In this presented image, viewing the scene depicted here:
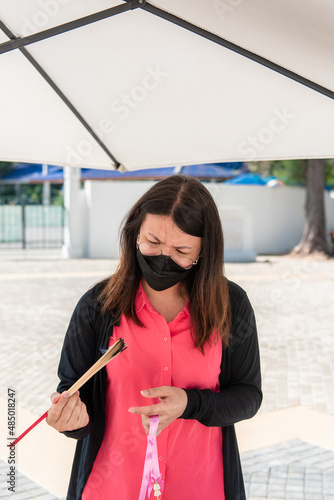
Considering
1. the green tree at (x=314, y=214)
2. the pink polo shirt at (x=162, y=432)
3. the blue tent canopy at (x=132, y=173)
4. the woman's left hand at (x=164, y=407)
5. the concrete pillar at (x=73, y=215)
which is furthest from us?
the blue tent canopy at (x=132, y=173)

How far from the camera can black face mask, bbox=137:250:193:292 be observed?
1.82 meters

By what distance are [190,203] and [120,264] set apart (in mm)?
320

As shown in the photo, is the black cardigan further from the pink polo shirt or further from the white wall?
the white wall

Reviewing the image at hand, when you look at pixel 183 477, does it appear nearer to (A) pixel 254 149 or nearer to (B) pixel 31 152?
(A) pixel 254 149

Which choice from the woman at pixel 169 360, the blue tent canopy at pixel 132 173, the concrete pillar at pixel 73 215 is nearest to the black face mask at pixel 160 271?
the woman at pixel 169 360

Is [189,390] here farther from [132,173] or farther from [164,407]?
[132,173]

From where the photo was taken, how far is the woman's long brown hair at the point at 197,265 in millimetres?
1792

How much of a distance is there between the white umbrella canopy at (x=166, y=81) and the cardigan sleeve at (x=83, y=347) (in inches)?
35.8

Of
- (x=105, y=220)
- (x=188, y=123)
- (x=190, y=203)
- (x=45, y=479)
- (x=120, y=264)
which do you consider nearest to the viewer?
(x=190, y=203)

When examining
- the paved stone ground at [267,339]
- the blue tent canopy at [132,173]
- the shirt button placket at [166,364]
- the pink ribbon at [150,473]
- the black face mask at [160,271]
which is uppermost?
the blue tent canopy at [132,173]

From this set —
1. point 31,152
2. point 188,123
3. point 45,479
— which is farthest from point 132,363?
point 45,479

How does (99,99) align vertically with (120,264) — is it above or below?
above

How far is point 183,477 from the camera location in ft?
5.63

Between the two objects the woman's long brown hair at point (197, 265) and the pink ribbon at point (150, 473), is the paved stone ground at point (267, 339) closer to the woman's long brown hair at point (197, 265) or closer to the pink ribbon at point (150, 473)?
the woman's long brown hair at point (197, 265)
